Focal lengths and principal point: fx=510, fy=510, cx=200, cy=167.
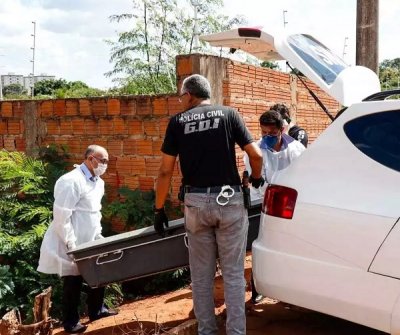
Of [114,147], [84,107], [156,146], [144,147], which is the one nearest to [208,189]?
[156,146]

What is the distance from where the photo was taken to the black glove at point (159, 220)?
383 centimetres

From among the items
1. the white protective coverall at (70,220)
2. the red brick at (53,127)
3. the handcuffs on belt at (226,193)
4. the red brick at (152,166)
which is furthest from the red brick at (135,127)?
the handcuffs on belt at (226,193)

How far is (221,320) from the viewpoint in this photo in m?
4.33

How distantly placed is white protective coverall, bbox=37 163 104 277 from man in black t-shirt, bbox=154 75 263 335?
0.98m

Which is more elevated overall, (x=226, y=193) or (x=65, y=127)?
(x=65, y=127)

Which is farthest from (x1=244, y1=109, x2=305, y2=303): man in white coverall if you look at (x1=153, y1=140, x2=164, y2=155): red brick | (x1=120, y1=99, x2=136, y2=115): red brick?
(x1=120, y1=99, x2=136, y2=115): red brick

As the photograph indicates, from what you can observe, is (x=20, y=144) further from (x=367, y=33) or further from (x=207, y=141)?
(x=367, y=33)

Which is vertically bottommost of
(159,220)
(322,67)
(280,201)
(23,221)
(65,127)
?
(23,221)

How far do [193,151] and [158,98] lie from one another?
265cm

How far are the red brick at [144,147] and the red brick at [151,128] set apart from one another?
0.11 meters

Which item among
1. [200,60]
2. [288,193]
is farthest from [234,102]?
[288,193]

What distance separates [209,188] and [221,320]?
143 cm

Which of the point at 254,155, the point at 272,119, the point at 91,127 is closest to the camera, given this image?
the point at 254,155

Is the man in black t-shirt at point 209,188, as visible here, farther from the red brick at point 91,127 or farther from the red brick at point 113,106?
the red brick at point 91,127
